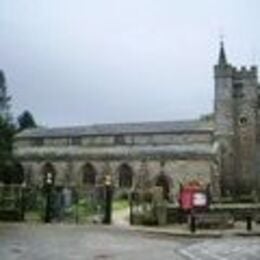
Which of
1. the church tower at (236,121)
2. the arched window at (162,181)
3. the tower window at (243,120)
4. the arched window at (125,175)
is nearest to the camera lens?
the arched window at (162,181)

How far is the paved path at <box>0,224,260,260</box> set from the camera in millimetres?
20266

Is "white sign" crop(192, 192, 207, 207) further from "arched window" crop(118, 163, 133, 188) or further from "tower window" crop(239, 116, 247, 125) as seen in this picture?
"tower window" crop(239, 116, 247, 125)

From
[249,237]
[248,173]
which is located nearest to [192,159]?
[248,173]

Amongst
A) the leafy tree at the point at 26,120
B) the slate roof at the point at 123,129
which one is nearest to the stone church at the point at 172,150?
the slate roof at the point at 123,129

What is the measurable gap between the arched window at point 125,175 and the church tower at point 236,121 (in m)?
9.18

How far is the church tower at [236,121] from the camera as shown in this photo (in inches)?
3066

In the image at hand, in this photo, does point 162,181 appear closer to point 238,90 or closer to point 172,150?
point 172,150

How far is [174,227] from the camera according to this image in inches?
1342

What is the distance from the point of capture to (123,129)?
81875 mm

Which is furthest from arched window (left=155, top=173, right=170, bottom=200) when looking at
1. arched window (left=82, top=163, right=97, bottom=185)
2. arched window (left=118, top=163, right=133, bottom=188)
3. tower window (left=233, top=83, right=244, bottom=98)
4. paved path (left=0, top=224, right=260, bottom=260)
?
paved path (left=0, top=224, right=260, bottom=260)

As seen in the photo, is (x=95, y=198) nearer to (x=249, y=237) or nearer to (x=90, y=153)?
(x=249, y=237)

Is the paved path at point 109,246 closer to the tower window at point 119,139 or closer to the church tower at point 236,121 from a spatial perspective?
the church tower at point 236,121

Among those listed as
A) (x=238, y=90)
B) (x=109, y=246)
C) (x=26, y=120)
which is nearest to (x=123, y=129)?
(x=238, y=90)

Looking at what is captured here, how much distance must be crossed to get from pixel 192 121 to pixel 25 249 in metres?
59.5
